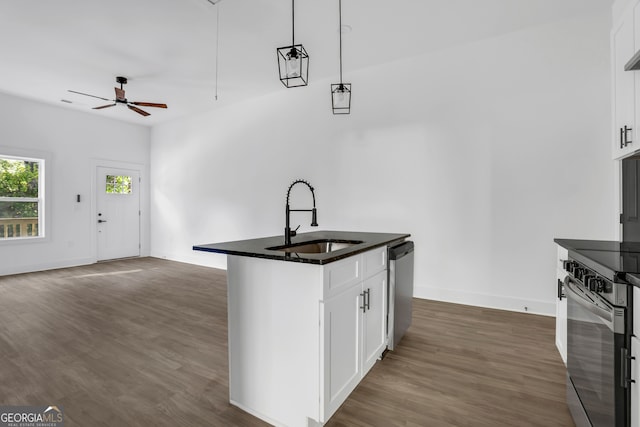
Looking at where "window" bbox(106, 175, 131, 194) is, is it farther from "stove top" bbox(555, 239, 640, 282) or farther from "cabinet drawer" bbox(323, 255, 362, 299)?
"stove top" bbox(555, 239, 640, 282)

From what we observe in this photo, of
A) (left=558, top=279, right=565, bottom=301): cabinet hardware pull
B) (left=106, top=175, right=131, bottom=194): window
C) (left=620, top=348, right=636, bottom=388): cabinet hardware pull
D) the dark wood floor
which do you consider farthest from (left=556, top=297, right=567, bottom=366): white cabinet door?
(left=106, top=175, right=131, bottom=194): window

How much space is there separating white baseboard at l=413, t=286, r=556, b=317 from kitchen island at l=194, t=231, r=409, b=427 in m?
2.29

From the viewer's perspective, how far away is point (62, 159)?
20.3ft

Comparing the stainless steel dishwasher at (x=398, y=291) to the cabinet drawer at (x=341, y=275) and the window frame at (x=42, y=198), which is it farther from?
the window frame at (x=42, y=198)

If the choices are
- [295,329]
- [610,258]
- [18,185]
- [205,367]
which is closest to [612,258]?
[610,258]

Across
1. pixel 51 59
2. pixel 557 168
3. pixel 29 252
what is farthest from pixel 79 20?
pixel 557 168

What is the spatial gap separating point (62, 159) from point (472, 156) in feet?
24.4

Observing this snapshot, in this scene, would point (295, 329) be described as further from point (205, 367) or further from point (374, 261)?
point (205, 367)

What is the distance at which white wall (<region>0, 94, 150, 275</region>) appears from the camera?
563 centimetres

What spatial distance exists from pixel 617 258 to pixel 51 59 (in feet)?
20.5

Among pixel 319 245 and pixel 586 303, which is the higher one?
pixel 319 245

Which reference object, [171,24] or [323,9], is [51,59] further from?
[323,9]

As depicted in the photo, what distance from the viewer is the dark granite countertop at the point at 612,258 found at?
1.21 metres

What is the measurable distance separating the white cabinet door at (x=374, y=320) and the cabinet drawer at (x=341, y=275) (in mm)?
173
